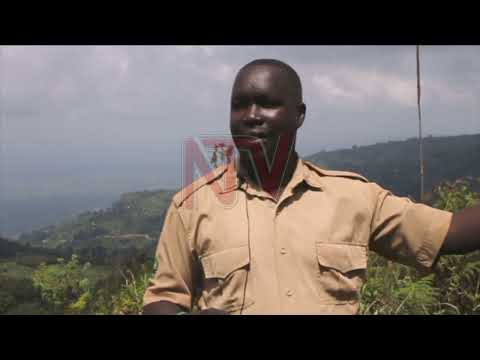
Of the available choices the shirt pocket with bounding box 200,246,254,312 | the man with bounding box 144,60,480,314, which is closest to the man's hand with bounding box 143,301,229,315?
the man with bounding box 144,60,480,314

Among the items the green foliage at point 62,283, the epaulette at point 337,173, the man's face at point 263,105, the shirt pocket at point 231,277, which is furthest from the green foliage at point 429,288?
the green foliage at point 62,283

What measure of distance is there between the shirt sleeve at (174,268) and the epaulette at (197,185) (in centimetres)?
4

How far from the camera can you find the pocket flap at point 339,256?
209 cm

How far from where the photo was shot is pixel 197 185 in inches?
89.8

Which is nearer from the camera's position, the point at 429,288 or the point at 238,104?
the point at 238,104

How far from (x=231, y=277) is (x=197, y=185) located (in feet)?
1.30

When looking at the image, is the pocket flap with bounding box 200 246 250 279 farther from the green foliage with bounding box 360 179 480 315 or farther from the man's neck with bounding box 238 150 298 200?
the green foliage with bounding box 360 179 480 315

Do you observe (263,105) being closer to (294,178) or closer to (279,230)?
(294,178)

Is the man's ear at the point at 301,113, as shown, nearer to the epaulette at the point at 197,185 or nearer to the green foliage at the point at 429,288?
Answer: the epaulette at the point at 197,185

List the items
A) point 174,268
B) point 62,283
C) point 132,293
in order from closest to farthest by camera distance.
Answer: point 174,268, point 132,293, point 62,283

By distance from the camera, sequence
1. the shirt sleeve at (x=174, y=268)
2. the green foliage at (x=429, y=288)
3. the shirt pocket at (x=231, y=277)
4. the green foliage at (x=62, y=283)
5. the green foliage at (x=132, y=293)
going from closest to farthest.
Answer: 1. the shirt pocket at (x=231, y=277)
2. the shirt sleeve at (x=174, y=268)
3. the green foliage at (x=429, y=288)
4. the green foliage at (x=132, y=293)
5. the green foliage at (x=62, y=283)

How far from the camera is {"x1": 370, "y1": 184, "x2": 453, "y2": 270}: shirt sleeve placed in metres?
2.13

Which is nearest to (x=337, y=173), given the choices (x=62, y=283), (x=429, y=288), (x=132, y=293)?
(x=429, y=288)

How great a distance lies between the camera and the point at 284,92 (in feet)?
6.98
